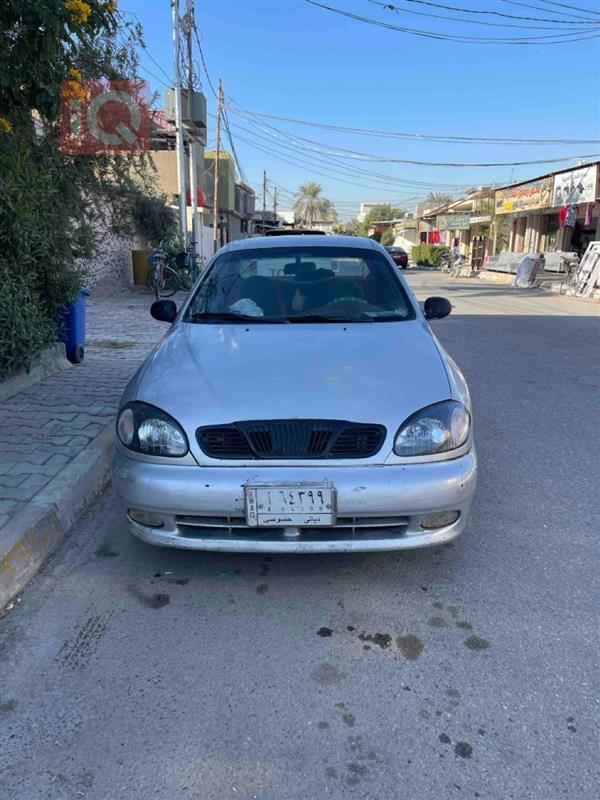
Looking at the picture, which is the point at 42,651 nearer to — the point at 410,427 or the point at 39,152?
the point at 410,427

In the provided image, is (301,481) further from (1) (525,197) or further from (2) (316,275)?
(1) (525,197)

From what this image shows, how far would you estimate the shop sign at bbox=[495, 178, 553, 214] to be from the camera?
25.6 m

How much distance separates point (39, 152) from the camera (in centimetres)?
534

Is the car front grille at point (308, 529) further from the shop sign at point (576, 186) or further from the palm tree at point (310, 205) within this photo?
the palm tree at point (310, 205)

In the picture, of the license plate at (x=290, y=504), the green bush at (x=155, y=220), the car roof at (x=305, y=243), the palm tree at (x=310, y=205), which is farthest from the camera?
the palm tree at (x=310, y=205)

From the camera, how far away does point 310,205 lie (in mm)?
83562

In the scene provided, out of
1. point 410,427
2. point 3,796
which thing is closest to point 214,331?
point 410,427

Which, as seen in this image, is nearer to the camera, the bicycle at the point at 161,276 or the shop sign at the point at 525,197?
the bicycle at the point at 161,276

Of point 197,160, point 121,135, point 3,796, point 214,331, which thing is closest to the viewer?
point 3,796

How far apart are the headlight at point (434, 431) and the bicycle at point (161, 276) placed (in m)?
12.7

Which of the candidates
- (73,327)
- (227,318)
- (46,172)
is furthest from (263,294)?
(73,327)

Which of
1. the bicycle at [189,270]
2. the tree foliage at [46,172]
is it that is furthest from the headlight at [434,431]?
the bicycle at [189,270]

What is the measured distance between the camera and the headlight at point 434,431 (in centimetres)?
261

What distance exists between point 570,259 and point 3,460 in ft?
73.7
